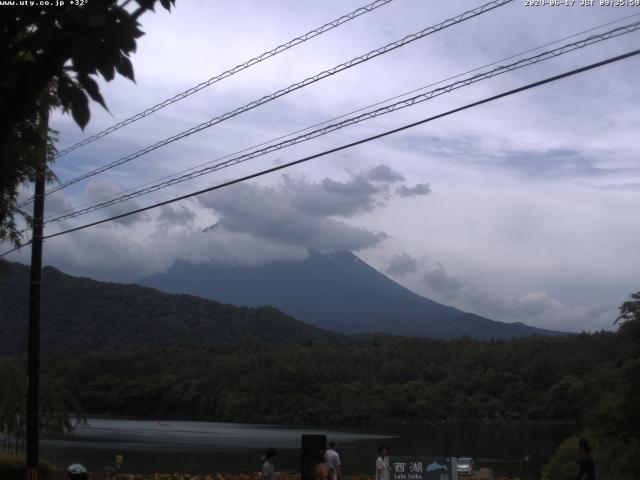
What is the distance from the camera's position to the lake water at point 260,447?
4434 cm

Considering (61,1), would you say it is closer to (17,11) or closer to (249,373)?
(17,11)

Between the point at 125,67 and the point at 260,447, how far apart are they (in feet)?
192

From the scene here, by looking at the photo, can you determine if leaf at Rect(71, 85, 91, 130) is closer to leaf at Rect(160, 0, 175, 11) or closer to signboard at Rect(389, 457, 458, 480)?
leaf at Rect(160, 0, 175, 11)

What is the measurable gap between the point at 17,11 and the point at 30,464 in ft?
50.1

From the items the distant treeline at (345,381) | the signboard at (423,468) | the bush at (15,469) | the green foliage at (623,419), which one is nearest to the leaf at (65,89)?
the signboard at (423,468)

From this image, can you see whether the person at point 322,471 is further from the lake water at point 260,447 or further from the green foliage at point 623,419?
the lake water at point 260,447

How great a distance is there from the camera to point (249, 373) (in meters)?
116

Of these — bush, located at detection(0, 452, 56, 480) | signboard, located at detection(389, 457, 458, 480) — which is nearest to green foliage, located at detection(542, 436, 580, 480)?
signboard, located at detection(389, 457, 458, 480)

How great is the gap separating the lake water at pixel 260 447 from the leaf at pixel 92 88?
32.3m

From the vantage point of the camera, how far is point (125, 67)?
16.0 feet

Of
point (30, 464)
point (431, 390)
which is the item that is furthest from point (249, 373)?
point (30, 464)

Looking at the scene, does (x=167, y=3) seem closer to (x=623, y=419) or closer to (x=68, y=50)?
A: (x=68, y=50)

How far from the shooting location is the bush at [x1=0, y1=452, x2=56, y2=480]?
65.4ft

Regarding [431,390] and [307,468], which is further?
[431,390]
